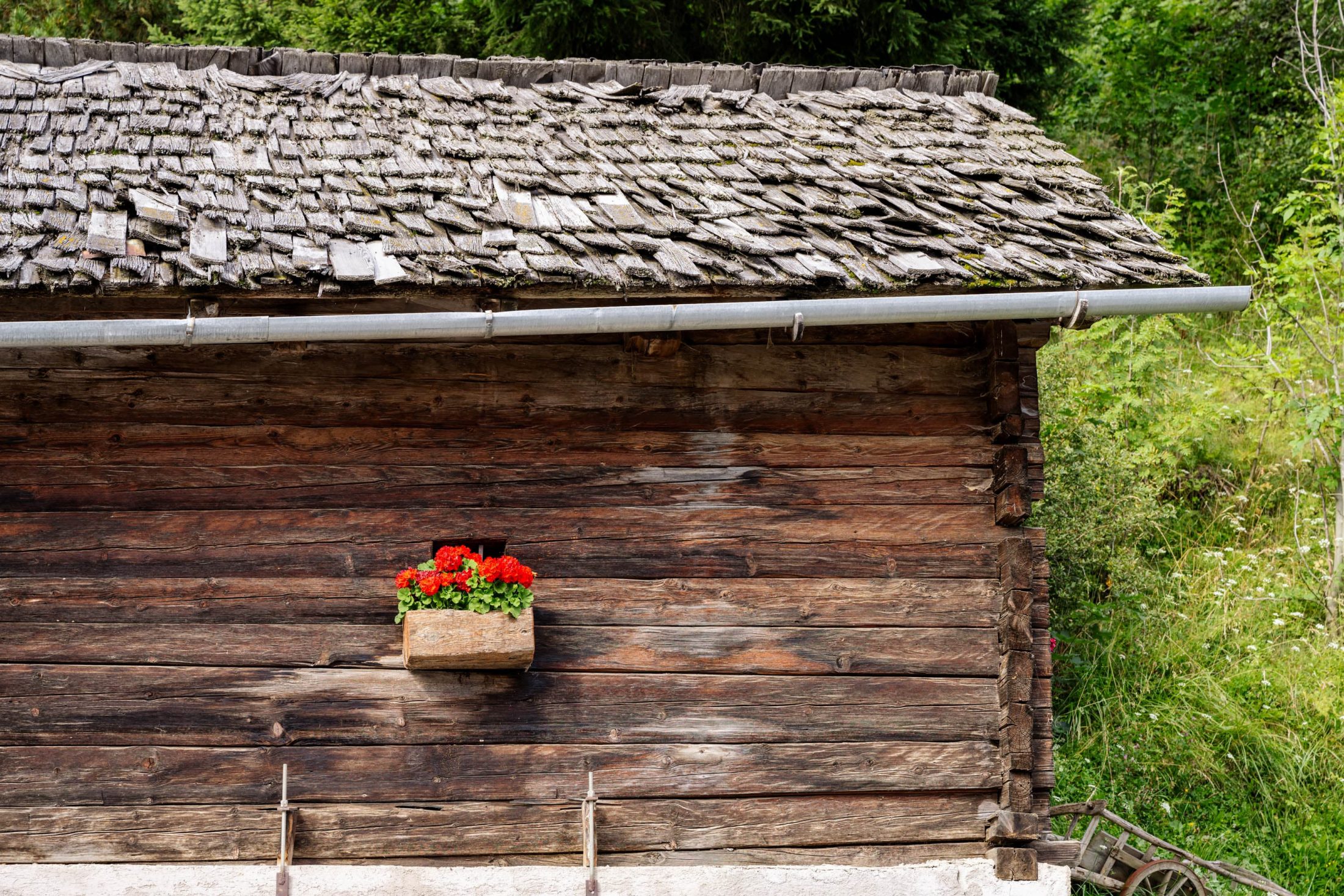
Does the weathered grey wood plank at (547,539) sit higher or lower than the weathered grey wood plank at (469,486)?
lower

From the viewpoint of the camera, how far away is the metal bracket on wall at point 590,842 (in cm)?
418

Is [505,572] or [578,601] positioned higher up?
[505,572]

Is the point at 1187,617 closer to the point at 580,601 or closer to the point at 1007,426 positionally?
the point at 1007,426

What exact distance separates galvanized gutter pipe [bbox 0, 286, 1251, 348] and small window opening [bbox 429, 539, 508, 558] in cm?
75

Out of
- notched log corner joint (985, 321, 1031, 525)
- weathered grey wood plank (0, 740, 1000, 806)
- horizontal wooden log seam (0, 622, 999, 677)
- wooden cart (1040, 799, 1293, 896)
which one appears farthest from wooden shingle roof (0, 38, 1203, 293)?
wooden cart (1040, 799, 1293, 896)

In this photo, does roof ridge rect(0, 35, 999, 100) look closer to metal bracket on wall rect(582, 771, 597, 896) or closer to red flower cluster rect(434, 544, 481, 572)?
red flower cluster rect(434, 544, 481, 572)

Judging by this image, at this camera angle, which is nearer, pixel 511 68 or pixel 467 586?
pixel 467 586

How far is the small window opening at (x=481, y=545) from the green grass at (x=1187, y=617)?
4228 mm

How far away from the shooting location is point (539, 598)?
171 inches

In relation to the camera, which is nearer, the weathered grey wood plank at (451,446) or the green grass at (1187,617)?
the weathered grey wood plank at (451,446)

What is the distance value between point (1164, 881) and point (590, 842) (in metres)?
3.22

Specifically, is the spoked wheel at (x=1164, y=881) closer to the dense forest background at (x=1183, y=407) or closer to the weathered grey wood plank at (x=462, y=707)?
the dense forest background at (x=1183, y=407)

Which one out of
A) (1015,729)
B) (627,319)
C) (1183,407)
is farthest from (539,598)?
(1183,407)

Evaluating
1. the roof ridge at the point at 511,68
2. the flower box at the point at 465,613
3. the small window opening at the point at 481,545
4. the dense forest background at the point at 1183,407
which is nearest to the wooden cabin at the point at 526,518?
the small window opening at the point at 481,545
